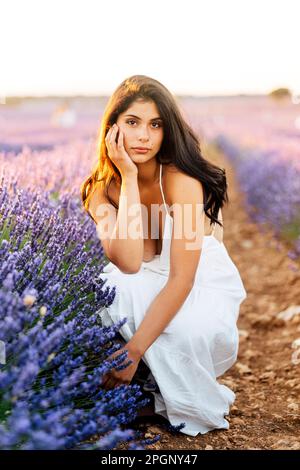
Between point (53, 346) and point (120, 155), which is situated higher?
point (120, 155)

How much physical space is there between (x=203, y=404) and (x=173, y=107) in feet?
3.52

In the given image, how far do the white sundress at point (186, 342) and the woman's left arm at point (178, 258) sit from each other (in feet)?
0.25

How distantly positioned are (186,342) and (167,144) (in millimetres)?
730

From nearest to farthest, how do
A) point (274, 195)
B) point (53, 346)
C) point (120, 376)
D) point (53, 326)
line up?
point (53, 346) < point (53, 326) < point (120, 376) < point (274, 195)

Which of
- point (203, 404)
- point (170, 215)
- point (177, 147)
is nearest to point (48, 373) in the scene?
point (203, 404)

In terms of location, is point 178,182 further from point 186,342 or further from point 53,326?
point 53,326

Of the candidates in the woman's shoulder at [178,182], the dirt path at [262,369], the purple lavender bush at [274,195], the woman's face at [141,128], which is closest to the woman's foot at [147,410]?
the dirt path at [262,369]

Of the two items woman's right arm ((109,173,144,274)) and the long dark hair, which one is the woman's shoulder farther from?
woman's right arm ((109,173,144,274))

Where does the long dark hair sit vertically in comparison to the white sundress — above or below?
above

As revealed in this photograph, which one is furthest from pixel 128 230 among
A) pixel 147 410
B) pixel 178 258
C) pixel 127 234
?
pixel 147 410

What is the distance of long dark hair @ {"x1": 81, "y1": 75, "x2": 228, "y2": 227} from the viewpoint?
233 centimetres

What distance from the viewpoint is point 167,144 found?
240cm

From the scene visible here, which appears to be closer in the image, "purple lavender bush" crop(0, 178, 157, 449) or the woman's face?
"purple lavender bush" crop(0, 178, 157, 449)

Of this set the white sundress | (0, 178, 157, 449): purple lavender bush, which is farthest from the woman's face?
(0, 178, 157, 449): purple lavender bush
